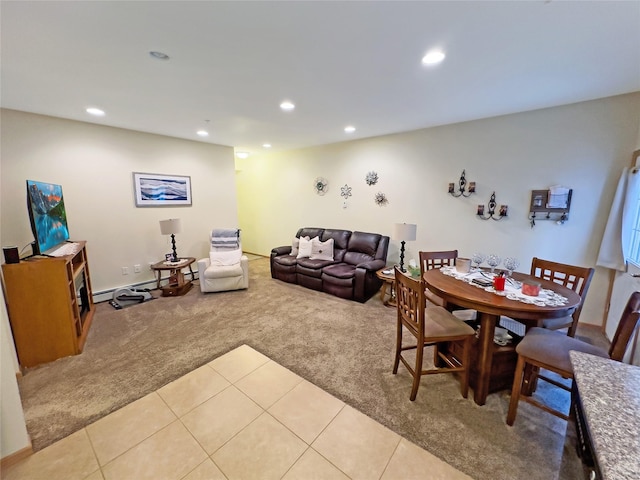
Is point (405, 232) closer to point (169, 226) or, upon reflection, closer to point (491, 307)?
point (491, 307)

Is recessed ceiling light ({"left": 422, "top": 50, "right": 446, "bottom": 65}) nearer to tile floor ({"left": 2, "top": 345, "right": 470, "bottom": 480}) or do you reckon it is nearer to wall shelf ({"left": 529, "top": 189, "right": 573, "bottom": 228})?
wall shelf ({"left": 529, "top": 189, "right": 573, "bottom": 228})

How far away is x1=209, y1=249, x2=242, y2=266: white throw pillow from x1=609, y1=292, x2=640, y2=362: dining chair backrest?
425 cm

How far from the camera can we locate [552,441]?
5.31 feet

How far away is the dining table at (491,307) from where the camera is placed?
1699 millimetres

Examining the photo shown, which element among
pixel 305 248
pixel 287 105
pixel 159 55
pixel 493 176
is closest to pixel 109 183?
pixel 159 55

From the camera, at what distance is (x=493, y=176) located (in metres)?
3.47

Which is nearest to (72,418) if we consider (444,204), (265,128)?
(265,128)

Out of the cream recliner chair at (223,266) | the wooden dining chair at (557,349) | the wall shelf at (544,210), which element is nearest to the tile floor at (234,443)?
the wooden dining chair at (557,349)

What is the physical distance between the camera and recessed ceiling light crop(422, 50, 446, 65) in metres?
1.91

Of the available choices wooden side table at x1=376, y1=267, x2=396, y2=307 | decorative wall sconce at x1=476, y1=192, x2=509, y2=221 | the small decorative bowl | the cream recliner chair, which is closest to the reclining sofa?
wooden side table at x1=376, y1=267, x2=396, y2=307

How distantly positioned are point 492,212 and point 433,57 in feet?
7.78

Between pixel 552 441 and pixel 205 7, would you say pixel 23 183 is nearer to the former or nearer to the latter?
pixel 205 7

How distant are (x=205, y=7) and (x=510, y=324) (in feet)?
11.7

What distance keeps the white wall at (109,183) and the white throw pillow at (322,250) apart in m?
2.01
